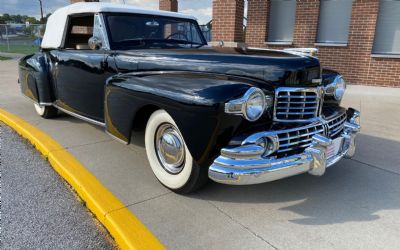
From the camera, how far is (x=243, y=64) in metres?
2.83

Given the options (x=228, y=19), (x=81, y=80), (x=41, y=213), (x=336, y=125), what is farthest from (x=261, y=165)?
(x=228, y=19)

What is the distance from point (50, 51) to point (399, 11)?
24.2 ft

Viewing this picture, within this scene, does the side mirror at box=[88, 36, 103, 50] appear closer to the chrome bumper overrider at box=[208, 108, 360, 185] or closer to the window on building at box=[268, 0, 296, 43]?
the chrome bumper overrider at box=[208, 108, 360, 185]

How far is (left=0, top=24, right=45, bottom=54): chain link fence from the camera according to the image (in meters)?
23.6

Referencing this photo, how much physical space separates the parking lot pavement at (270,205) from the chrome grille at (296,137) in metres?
0.52

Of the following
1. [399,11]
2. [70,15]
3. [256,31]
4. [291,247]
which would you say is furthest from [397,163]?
[256,31]

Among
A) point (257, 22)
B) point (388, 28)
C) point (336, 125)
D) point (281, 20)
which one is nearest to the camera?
point (336, 125)

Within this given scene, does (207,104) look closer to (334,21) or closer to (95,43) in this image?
(95,43)

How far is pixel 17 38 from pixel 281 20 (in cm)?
2541

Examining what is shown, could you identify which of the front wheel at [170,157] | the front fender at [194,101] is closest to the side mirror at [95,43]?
the front fender at [194,101]

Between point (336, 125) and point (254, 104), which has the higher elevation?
point (254, 104)

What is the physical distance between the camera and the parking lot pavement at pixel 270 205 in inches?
92.0

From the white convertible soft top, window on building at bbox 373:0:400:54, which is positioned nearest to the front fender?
the white convertible soft top

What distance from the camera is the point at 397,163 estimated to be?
3.76 m
